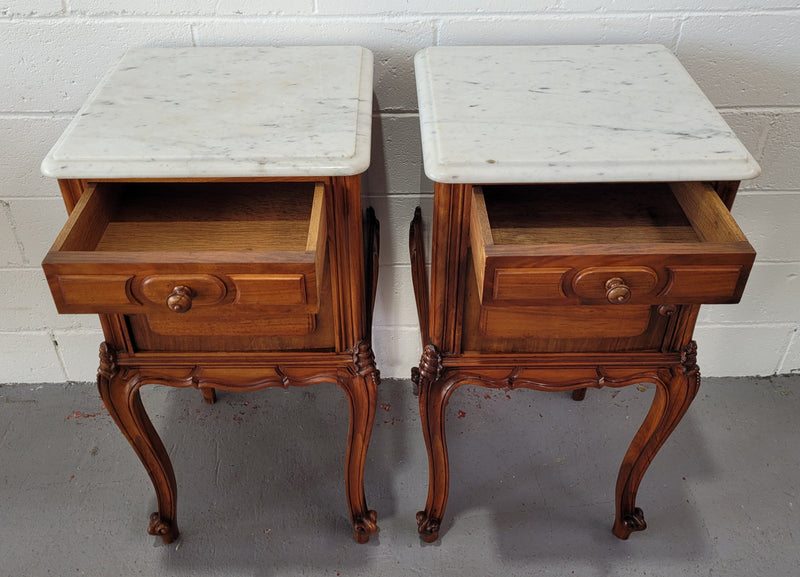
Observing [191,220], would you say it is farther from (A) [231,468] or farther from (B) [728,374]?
(B) [728,374]

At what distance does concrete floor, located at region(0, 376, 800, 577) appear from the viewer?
139cm

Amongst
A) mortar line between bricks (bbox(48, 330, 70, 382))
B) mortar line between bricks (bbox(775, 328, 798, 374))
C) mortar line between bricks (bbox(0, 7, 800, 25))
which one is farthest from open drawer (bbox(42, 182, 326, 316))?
mortar line between bricks (bbox(775, 328, 798, 374))

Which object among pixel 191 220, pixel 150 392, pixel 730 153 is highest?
pixel 730 153

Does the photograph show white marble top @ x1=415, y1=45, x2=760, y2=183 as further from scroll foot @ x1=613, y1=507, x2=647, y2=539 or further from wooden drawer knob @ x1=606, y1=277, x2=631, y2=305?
scroll foot @ x1=613, y1=507, x2=647, y2=539

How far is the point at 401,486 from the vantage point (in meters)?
1.53

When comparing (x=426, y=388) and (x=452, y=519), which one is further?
(x=452, y=519)

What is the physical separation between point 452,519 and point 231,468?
1.70 ft

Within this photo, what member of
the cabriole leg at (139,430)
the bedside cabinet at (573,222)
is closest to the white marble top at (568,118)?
the bedside cabinet at (573,222)

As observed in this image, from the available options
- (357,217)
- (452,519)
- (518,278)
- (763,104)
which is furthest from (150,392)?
(763,104)

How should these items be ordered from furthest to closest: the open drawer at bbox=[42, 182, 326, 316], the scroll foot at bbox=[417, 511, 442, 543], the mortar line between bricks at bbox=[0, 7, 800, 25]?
the scroll foot at bbox=[417, 511, 442, 543] → the mortar line between bricks at bbox=[0, 7, 800, 25] → the open drawer at bbox=[42, 182, 326, 316]

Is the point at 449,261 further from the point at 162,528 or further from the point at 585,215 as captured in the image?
the point at 162,528

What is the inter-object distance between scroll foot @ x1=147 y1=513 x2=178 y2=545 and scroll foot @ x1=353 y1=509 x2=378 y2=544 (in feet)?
1.23

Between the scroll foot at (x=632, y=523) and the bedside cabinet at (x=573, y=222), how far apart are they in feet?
0.47

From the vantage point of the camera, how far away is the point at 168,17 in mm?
1267
